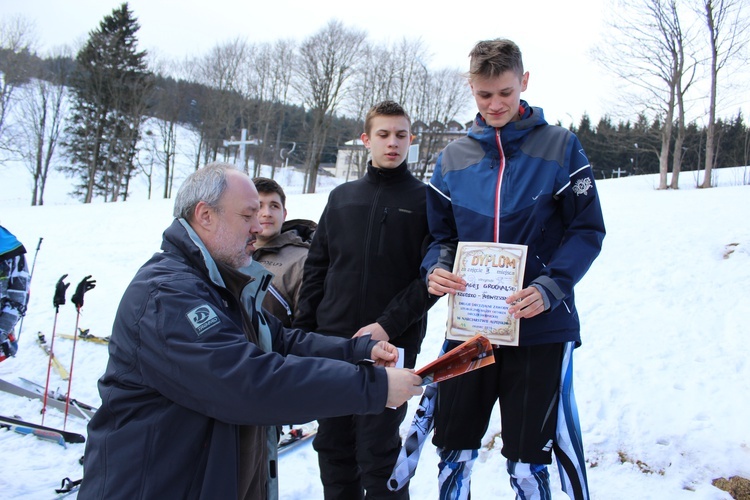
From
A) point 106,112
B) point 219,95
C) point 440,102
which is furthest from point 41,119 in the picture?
point 440,102

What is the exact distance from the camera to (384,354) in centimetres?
221

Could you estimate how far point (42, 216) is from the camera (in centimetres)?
1862

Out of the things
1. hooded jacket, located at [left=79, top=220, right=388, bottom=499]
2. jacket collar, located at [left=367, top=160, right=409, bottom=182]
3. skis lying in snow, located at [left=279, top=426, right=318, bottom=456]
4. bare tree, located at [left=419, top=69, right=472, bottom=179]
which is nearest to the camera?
hooded jacket, located at [left=79, top=220, right=388, bottom=499]

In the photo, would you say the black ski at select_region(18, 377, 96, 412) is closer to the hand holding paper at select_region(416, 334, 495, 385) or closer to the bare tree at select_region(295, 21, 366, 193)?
the hand holding paper at select_region(416, 334, 495, 385)

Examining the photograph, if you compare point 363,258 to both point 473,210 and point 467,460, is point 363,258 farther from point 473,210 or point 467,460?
point 467,460

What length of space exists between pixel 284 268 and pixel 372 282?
3.37ft

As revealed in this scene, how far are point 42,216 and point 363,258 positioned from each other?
20.1 m

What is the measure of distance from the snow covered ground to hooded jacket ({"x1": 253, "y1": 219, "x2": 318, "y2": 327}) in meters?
1.36

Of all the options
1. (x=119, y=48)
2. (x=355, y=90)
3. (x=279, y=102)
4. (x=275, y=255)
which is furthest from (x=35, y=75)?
(x=275, y=255)

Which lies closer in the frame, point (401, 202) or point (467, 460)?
point (467, 460)

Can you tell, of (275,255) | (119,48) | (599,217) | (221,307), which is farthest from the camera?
(119,48)

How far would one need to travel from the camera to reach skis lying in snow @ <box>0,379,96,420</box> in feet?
16.6

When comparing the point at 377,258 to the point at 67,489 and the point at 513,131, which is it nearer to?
the point at 513,131

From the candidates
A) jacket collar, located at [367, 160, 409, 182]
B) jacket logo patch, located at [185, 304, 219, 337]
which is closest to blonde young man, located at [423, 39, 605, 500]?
jacket collar, located at [367, 160, 409, 182]
